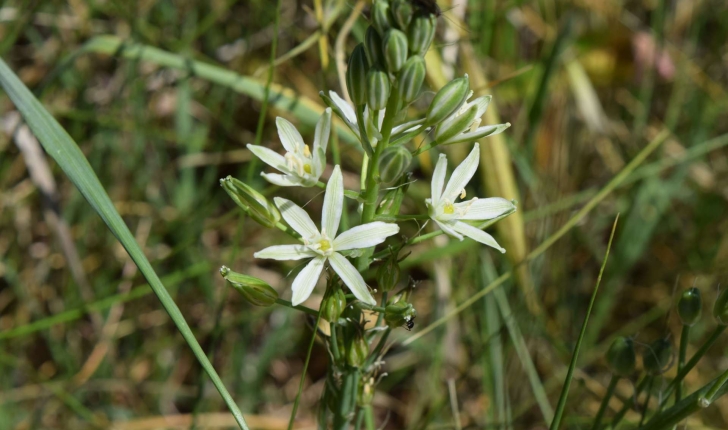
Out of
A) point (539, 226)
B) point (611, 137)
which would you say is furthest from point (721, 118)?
point (539, 226)

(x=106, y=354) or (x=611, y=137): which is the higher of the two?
(x=611, y=137)

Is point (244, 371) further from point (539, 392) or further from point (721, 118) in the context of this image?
point (721, 118)

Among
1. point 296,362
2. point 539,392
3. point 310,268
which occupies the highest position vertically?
point 310,268

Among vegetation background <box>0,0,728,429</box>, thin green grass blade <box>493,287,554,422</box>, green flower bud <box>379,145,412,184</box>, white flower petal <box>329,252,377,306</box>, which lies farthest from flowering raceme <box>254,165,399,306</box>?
vegetation background <box>0,0,728,429</box>

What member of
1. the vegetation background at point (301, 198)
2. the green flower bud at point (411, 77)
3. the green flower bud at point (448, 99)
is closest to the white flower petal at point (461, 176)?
the green flower bud at point (448, 99)

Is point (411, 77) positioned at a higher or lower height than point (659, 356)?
higher

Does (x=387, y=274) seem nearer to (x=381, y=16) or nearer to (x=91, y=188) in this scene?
(x=381, y=16)

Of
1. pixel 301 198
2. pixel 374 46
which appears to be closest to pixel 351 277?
pixel 374 46
